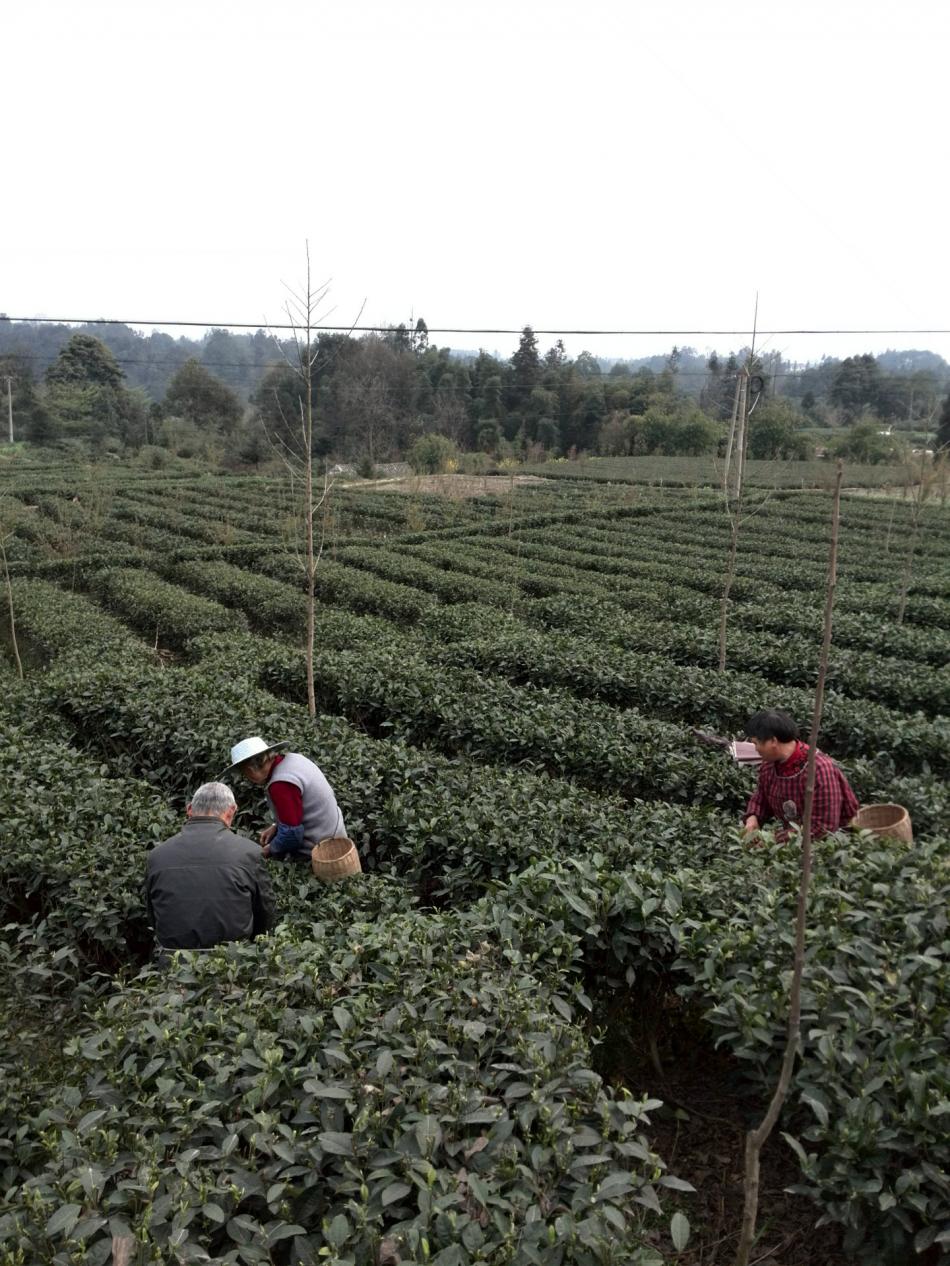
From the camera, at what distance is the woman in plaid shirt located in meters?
4.72

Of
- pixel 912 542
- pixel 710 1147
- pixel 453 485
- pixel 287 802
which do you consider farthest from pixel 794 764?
pixel 453 485

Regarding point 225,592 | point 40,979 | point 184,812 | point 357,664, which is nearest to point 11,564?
point 225,592

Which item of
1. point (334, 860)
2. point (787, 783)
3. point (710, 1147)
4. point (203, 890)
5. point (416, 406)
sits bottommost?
point (710, 1147)

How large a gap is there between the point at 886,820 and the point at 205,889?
3629 mm

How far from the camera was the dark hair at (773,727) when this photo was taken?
4.70 meters

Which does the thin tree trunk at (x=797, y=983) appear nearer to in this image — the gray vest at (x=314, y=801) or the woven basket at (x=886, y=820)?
the woven basket at (x=886, y=820)

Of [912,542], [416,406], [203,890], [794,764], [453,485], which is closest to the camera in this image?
[203,890]

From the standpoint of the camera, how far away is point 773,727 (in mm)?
4707

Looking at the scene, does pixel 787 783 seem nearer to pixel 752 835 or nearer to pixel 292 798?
pixel 752 835

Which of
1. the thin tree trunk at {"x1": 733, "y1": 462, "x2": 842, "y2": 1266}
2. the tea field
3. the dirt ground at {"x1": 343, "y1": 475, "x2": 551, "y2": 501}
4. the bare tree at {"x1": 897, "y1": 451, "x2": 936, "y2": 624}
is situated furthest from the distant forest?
the thin tree trunk at {"x1": 733, "y1": 462, "x2": 842, "y2": 1266}

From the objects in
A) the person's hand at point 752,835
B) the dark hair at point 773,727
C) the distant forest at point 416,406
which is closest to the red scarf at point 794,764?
the dark hair at point 773,727

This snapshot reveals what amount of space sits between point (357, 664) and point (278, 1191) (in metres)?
7.50

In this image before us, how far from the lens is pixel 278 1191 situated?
239cm

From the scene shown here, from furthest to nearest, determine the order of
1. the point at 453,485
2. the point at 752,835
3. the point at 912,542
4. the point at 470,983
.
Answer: the point at 453,485, the point at 912,542, the point at 752,835, the point at 470,983
